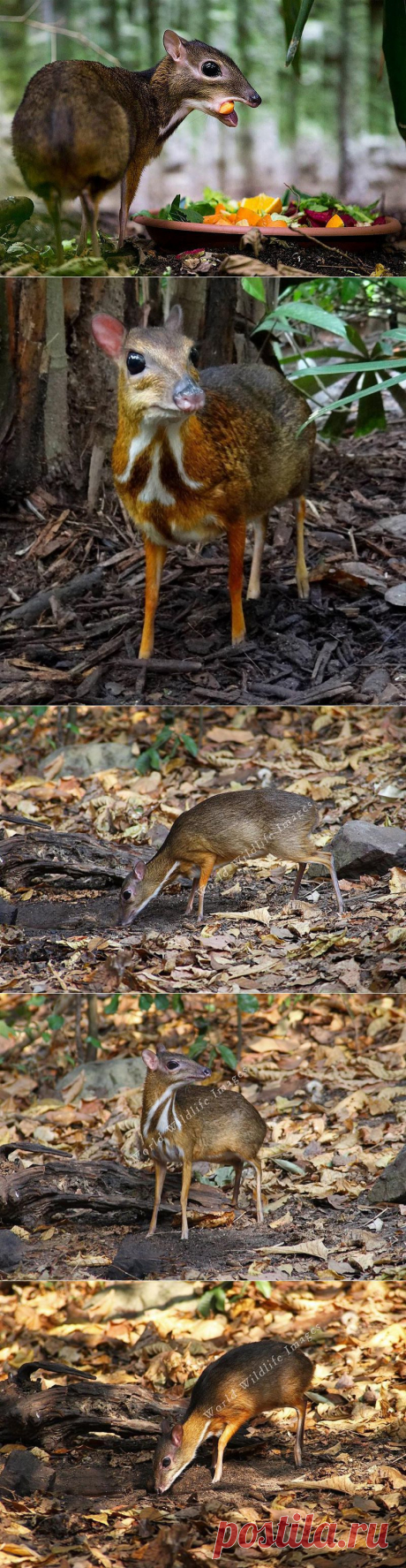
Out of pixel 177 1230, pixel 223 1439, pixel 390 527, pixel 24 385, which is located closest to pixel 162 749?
→ pixel 390 527

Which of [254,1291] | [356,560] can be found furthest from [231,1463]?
[356,560]

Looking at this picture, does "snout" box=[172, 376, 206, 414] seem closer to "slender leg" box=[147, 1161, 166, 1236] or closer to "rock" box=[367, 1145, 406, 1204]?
"slender leg" box=[147, 1161, 166, 1236]

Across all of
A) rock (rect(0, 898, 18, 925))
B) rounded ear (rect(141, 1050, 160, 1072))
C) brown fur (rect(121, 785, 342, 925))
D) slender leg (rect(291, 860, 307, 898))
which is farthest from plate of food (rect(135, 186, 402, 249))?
rounded ear (rect(141, 1050, 160, 1072))

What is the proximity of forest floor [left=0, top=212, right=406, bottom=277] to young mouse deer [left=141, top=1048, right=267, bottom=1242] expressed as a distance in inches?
58.4

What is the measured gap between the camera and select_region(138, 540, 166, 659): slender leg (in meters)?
2.28

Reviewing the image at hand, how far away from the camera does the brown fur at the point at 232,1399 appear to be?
2.34 meters

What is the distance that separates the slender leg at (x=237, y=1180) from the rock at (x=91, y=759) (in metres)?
0.86

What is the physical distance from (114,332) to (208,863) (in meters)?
0.96

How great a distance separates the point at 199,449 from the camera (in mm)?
2193

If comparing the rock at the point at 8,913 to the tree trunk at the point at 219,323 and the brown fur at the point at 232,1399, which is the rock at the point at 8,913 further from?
the tree trunk at the point at 219,323

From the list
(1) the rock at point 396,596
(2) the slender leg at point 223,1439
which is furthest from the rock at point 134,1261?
(1) the rock at point 396,596

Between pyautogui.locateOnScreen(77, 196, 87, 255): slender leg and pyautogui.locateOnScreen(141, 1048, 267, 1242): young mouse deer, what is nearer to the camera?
pyautogui.locateOnScreen(77, 196, 87, 255): slender leg

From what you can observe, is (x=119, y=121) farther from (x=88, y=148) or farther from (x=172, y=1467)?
(x=172, y=1467)

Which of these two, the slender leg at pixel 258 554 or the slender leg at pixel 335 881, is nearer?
the slender leg at pixel 258 554
